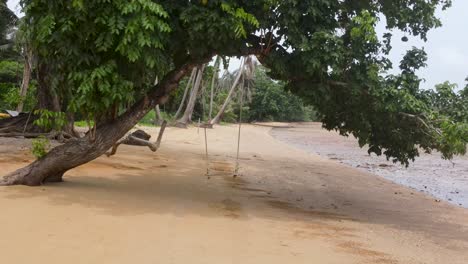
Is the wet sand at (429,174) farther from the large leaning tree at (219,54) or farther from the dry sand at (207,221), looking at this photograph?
the large leaning tree at (219,54)

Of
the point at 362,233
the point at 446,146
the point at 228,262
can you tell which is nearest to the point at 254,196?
the point at 362,233

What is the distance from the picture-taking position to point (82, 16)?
22.3 feet

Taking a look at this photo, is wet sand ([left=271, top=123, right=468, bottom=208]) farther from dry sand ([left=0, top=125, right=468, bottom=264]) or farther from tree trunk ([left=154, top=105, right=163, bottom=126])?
tree trunk ([left=154, top=105, right=163, bottom=126])

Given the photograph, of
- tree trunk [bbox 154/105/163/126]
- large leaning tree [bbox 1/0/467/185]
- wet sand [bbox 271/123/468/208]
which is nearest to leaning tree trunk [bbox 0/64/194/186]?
large leaning tree [bbox 1/0/467/185]

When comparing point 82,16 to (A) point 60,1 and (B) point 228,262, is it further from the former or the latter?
(B) point 228,262

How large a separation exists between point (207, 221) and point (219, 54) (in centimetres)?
269

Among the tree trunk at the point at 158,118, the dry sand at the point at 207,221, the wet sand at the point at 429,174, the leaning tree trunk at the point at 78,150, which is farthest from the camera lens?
the tree trunk at the point at 158,118

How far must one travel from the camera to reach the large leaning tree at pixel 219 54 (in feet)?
22.7

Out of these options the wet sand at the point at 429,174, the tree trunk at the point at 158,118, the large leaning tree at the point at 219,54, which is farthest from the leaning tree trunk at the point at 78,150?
the tree trunk at the point at 158,118

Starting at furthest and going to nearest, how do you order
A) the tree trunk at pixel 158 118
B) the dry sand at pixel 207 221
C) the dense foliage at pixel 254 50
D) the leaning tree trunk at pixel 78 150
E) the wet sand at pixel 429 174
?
the tree trunk at pixel 158 118 → the wet sand at pixel 429 174 → the leaning tree trunk at pixel 78 150 → the dense foliage at pixel 254 50 → the dry sand at pixel 207 221

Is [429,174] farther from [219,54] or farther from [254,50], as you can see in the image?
[219,54]

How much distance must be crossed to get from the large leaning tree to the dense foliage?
18 millimetres

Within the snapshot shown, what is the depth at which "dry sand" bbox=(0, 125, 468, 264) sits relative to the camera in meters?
5.34

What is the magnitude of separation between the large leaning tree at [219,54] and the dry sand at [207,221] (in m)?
1.28
